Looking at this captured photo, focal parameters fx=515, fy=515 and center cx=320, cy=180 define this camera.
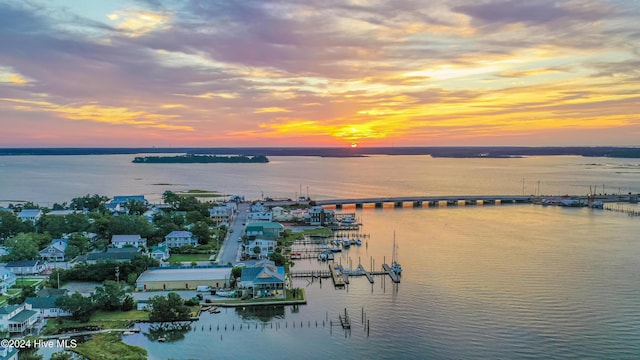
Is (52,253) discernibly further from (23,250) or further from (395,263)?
(395,263)

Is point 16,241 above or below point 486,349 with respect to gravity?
above

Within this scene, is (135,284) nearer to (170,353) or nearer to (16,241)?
(170,353)

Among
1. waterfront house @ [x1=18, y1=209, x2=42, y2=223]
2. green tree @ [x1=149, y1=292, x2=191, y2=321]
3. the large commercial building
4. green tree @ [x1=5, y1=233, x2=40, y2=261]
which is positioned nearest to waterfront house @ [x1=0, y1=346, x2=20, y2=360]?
green tree @ [x1=149, y1=292, x2=191, y2=321]

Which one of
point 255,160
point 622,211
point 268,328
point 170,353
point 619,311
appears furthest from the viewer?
point 255,160

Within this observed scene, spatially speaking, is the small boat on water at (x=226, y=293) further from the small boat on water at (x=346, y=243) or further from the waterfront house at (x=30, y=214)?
the waterfront house at (x=30, y=214)

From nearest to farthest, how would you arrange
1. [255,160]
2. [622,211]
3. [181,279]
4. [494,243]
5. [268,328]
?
[268,328] → [181,279] → [494,243] → [622,211] → [255,160]

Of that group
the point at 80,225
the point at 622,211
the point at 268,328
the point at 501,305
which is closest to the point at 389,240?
the point at 501,305
